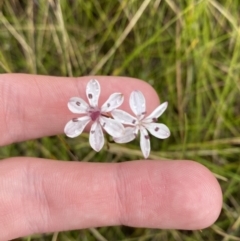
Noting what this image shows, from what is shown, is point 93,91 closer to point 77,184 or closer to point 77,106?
point 77,106

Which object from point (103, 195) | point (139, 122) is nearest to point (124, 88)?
point (139, 122)

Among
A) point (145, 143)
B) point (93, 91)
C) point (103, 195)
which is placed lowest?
point (103, 195)

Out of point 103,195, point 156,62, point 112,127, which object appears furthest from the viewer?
point 156,62

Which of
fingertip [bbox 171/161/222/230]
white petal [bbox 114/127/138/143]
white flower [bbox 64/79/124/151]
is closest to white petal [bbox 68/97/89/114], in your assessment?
white flower [bbox 64/79/124/151]

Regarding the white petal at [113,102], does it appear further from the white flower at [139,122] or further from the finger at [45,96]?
the finger at [45,96]

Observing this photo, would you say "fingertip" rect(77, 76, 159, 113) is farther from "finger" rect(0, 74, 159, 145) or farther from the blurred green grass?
the blurred green grass
